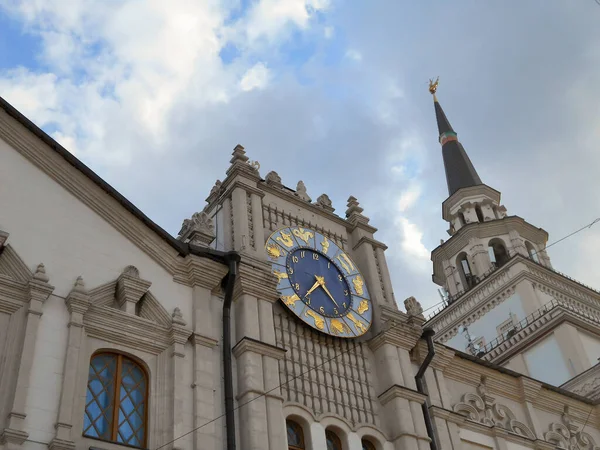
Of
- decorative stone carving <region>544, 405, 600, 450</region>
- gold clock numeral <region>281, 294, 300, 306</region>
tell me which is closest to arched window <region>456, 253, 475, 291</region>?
decorative stone carving <region>544, 405, 600, 450</region>

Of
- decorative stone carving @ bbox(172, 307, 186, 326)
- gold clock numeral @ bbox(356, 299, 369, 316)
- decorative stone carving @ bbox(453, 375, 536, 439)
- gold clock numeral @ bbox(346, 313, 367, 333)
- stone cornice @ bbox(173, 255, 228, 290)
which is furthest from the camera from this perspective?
decorative stone carving @ bbox(453, 375, 536, 439)

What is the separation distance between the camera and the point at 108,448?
547 inches

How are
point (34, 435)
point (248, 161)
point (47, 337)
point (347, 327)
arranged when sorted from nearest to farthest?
point (34, 435)
point (47, 337)
point (347, 327)
point (248, 161)

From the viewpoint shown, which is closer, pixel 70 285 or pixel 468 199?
pixel 70 285

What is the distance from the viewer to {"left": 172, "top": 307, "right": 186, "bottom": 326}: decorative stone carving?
16391 mm

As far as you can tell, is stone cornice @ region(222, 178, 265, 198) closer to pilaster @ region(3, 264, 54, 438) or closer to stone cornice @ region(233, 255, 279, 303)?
stone cornice @ region(233, 255, 279, 303)

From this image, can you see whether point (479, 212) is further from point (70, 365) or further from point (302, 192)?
point (70, 365)

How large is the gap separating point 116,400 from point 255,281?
4406 millimetres

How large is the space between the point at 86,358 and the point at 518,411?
1254 cm

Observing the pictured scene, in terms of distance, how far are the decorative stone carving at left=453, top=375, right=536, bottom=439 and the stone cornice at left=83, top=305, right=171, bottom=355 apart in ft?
27.2

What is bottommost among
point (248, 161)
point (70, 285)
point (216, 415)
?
point (216, 415)

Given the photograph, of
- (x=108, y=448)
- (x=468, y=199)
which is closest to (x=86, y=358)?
(x=108, y=448)

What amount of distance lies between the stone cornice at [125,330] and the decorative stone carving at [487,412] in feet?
27.2

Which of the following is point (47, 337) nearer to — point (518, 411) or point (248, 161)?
point (248, 161)
